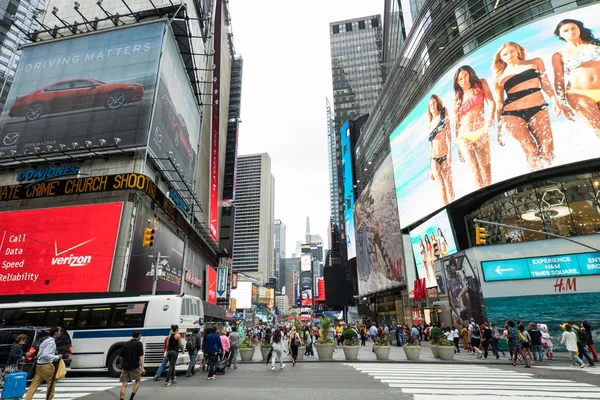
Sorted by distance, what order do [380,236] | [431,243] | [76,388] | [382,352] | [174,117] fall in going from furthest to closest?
1. [380,236]
2. [174,117]
3. [431,243]
4. [382,352]
5. [76,388]

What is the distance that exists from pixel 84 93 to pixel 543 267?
4049cm

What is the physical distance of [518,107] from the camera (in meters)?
24.0

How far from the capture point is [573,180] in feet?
76.3

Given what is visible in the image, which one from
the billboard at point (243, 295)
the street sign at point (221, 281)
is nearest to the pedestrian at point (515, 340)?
the street sign at point (221, 281)

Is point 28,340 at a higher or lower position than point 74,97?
lower

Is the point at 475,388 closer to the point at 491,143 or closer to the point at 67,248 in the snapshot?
the point at 491,143

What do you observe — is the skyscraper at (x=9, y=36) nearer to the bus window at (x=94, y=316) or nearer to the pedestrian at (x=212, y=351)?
the bus window at (x=94, y=316)

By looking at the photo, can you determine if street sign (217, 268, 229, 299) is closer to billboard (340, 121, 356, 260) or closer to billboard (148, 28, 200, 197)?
billboard (148, 28, 200, 197)

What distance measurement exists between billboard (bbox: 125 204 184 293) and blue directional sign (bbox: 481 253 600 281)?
26.6 metres

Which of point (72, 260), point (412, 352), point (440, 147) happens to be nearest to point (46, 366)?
point (412, 352)

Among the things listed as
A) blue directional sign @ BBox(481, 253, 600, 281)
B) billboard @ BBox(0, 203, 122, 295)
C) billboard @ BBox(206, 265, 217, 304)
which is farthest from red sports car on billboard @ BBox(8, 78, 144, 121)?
blue directional sign @ BBox(481, 253, 600, 281)

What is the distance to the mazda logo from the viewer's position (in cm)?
2872

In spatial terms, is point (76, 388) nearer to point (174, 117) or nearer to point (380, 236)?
point (174, 117)

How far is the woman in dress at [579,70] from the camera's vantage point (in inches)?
Result: 840
